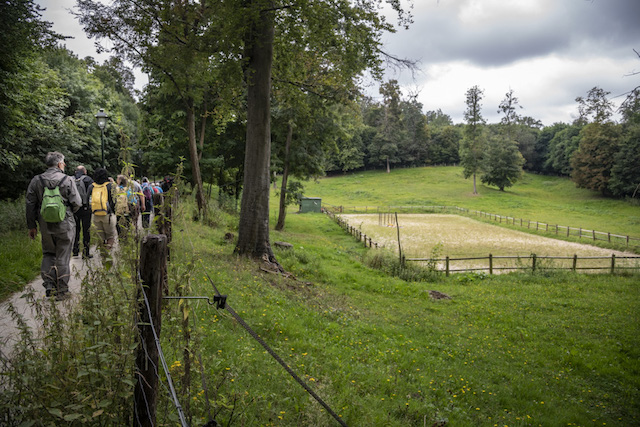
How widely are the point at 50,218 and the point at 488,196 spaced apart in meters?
66.6

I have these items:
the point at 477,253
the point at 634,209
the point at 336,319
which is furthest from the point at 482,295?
the point at 634,209

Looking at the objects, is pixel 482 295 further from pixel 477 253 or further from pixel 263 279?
pixel 477 253

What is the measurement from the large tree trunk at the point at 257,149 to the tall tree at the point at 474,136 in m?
62.2

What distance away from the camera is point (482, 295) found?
14133 millimetres

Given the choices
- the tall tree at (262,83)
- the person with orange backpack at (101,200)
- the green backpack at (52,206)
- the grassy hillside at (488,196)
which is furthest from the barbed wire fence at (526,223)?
the green backpack at (52,206)

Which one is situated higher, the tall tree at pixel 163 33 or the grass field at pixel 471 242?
the tall tree at pixel 163 33

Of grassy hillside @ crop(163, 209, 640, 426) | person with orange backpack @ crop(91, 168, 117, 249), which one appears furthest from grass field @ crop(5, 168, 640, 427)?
person with orange backpack @ crop(91, 168, 117, 249)

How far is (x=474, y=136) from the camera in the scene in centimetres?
6775

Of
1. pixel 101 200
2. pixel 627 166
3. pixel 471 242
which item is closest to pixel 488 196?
pixel 627 166

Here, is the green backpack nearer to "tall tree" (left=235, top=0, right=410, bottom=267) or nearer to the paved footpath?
the paved footpath

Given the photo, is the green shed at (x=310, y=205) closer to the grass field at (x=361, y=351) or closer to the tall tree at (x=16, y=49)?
the grass field at (x=361, y=351)

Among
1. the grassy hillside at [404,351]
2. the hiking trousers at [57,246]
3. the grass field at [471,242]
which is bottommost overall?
the grass field at [471,242]

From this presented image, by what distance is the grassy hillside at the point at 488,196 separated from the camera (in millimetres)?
44781

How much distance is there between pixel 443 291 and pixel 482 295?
1.37 meters
